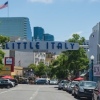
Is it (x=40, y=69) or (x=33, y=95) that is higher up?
(x=40, y=69)

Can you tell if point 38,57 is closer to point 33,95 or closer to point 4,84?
point 4,84

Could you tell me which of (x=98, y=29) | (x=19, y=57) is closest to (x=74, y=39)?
(x=98, y=29)

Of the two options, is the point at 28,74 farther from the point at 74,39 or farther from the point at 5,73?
the point at 74,39

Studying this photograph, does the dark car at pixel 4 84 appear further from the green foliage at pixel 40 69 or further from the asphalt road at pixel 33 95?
the green foliage at pixel 40 69

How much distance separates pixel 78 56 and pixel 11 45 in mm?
31443

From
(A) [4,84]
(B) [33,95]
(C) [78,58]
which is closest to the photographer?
(B) [33,95]

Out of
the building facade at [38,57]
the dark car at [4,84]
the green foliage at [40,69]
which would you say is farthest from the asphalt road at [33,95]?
the building facade at [38,57]

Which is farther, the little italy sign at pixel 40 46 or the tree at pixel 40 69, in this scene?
the tree at pixel 40 69

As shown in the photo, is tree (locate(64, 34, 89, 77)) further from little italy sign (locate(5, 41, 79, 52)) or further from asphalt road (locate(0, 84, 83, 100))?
little italy sign (locate(5, 41, 79, 52))

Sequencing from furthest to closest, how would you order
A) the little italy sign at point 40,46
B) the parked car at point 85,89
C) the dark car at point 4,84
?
the dark car at point 4,84 < the little italy sign at point 40,46 < the parked car at point 85,89

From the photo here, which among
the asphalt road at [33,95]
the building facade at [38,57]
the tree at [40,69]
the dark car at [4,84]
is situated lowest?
the asphalt road at [33,95]

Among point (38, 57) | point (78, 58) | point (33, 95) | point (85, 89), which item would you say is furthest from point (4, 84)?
point (38, 57)

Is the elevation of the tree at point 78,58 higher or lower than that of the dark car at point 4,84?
higher

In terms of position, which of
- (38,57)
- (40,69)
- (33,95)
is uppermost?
(38,57)
